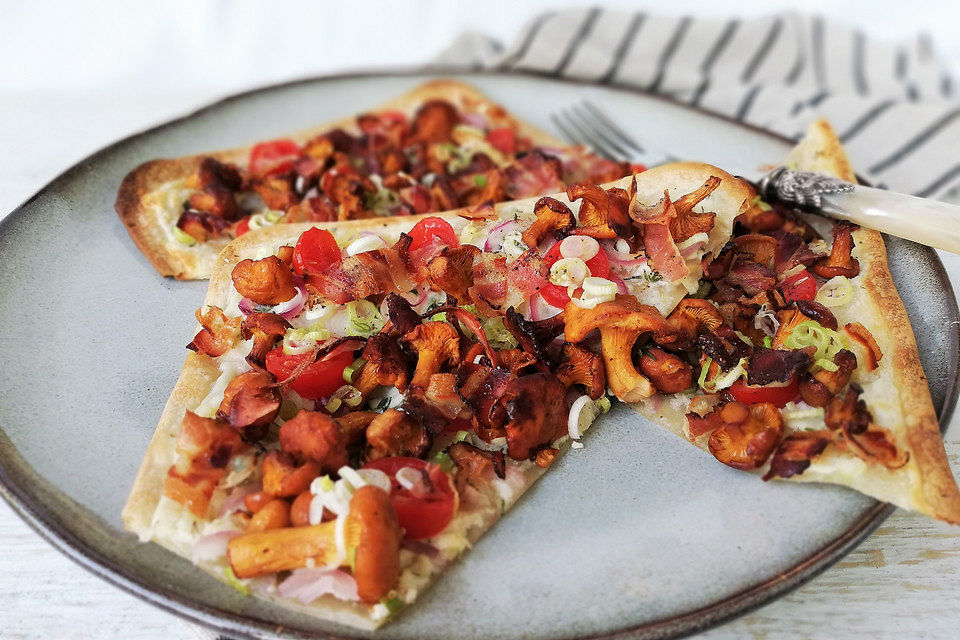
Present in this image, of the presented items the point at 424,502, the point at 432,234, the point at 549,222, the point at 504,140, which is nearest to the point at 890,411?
the point at 549,222

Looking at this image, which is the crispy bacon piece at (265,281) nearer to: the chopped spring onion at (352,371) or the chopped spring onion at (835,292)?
the chopped spring onion at (352,371)

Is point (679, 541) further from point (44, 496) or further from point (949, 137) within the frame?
point (949, 137)

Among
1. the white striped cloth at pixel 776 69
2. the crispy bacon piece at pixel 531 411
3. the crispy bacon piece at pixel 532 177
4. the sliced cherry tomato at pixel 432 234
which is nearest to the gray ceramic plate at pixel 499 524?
the crispy bacon piece at pixel 531 411

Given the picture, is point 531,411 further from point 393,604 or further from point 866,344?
point 866,344

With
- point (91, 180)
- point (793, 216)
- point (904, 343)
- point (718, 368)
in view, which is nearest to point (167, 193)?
point (91, 180)

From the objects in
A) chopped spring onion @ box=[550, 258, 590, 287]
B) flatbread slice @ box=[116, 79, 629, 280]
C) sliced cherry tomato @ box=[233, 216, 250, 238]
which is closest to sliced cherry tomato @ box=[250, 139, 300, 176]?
flatbread slice @ box=[116, 79, 629, 280]

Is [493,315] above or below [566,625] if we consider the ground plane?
above
